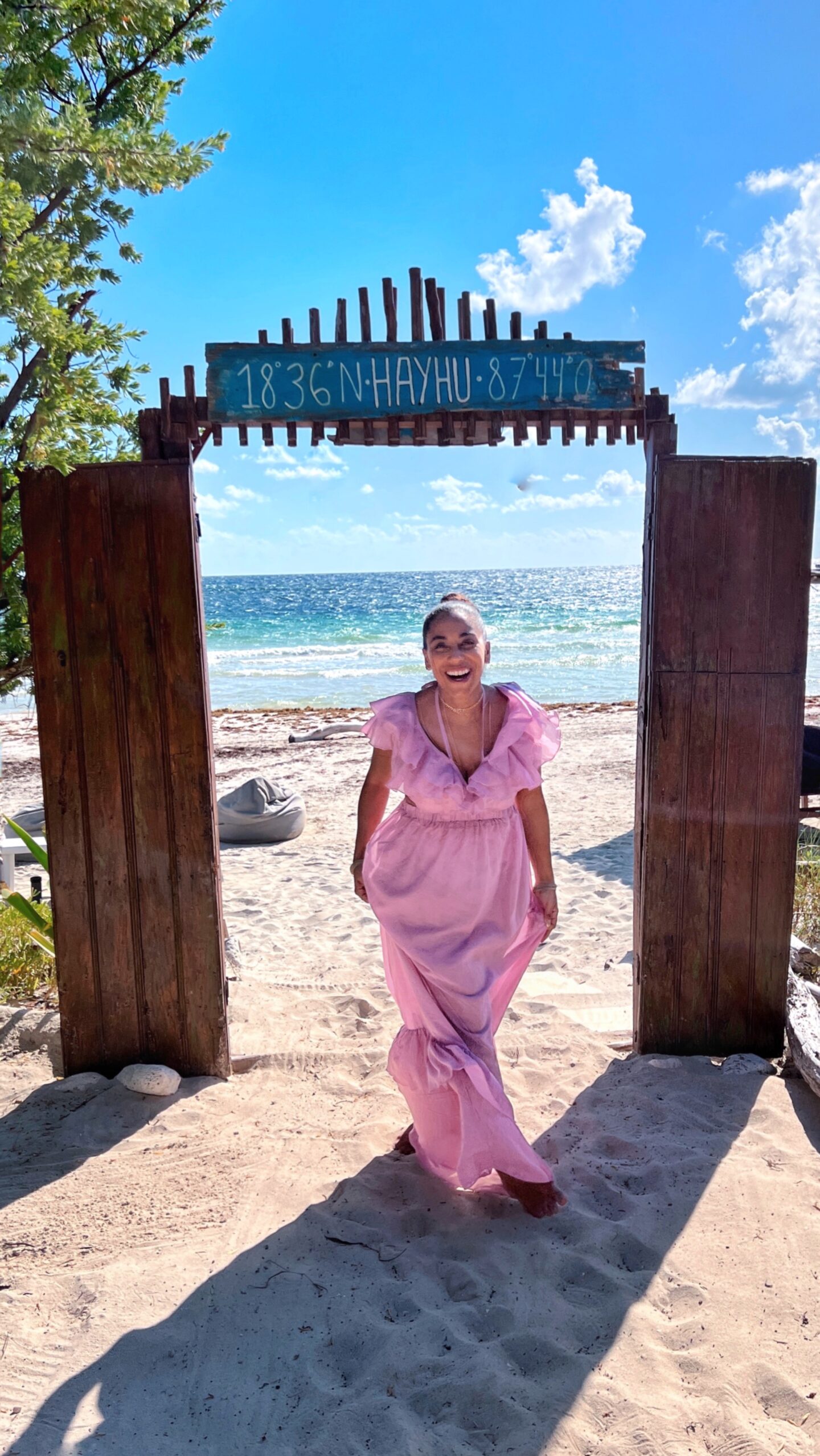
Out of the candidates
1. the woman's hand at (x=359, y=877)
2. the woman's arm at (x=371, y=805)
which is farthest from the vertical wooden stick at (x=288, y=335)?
the woman's hand at (x=359, y=877)

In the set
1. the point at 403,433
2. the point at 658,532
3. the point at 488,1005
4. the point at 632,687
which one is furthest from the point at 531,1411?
the point at 632,687

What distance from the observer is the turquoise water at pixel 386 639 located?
23.2 metres

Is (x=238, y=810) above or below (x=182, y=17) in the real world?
below

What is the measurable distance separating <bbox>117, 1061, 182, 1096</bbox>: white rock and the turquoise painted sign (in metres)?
2.62

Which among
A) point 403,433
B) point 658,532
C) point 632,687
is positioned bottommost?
point 632,687

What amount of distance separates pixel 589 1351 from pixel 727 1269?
0.56 m

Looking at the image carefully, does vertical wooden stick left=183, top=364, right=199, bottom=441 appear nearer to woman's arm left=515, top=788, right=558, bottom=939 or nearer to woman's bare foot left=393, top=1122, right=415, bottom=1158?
woman's arm left=515, top=788, right=558, bottom=939

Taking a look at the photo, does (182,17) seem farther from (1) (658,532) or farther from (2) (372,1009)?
(2) (372,1009)

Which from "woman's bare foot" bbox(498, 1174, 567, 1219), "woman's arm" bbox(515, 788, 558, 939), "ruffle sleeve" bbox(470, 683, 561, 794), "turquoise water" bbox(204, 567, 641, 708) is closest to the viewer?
"woman's bare foot" bbox(498, 1174, 567, 1219)

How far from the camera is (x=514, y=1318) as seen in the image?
98.8 inches

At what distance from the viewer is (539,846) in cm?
335

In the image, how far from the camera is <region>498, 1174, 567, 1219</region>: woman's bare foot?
2.96 metres

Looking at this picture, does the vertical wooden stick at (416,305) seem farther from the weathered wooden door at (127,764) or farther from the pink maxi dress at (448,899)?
the pink maxi dress at (448,899)

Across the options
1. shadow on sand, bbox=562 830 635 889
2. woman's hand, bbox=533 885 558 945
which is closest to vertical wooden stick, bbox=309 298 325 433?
woman's hand, bbox=533 885 558 945
